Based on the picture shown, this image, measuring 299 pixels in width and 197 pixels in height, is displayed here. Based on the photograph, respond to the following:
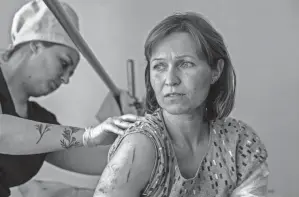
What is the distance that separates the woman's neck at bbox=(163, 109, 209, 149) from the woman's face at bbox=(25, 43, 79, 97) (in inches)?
27.1

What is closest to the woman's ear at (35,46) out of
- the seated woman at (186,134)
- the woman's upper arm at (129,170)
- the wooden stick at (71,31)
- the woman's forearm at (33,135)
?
the wooden stick at (71,31)

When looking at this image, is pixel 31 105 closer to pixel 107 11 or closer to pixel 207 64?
pixel 107 11

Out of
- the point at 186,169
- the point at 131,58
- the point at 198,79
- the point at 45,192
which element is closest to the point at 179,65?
the point at 198,79

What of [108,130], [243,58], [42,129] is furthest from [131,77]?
[108,130]

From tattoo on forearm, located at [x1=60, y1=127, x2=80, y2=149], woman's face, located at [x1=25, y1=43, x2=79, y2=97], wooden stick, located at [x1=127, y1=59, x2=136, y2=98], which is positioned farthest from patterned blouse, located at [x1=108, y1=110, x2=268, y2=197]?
wooden stick, located at [x1=127, y1=59, x2=136, y2=98]

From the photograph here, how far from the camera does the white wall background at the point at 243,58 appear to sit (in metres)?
1.68

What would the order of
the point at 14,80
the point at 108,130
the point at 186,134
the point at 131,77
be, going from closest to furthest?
the point at 186,134, the point at 108,130, the point at 14,80, the point at 131,77

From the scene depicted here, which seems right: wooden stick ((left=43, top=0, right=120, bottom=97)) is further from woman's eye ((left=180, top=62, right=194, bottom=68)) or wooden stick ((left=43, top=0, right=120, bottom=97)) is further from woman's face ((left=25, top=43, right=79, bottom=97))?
woman's eye ((left=180, top=62, right=194, bottom=68))

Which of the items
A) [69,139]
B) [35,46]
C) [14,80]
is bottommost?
[69,139]

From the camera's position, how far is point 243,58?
171 centimetres

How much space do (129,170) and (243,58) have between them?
120cm

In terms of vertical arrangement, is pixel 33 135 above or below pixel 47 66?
below

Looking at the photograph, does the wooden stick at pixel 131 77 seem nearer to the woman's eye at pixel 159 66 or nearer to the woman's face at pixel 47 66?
the woman's face at pixel 47 66

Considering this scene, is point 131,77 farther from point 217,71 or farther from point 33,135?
point 217,71
